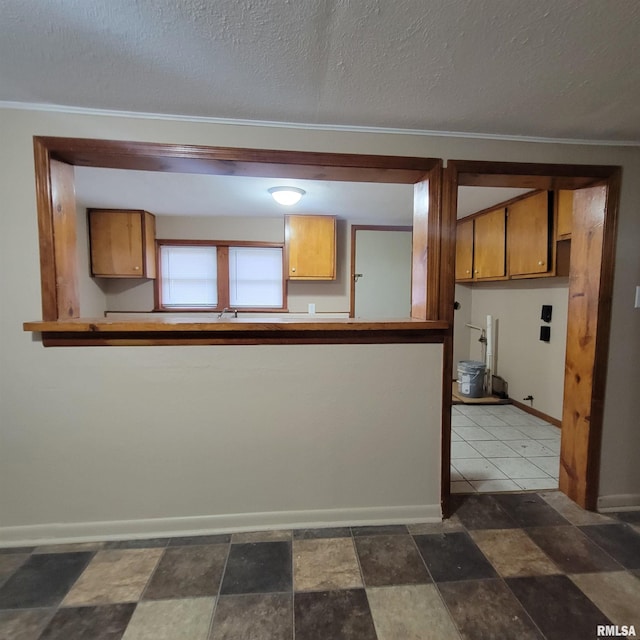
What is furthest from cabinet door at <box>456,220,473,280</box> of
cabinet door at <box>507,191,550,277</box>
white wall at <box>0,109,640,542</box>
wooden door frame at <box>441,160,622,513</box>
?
white wall at <box>0,109,640,542</box>

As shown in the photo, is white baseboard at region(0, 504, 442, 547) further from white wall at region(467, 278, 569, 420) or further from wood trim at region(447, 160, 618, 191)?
white wall at region(467, 278, 569, 420)

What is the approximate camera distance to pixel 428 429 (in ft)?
5.90

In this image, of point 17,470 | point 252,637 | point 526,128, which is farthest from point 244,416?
point 526,128

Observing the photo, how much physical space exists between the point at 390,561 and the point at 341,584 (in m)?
0.27

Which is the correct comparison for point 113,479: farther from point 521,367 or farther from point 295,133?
point 521,367

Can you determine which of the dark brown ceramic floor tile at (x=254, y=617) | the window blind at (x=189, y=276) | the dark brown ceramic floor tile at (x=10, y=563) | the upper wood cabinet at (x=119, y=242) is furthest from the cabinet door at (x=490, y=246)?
the dark brown ceramic floor tile at (x=10, y=563)

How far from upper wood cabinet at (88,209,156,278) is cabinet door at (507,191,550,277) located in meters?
3.71

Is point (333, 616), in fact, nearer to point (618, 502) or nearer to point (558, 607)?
point (558, 607)

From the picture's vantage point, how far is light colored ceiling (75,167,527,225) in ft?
8.13

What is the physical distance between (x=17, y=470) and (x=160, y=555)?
0.83 meters

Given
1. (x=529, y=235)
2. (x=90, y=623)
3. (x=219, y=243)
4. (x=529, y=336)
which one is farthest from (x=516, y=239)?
(x=90, y=623)

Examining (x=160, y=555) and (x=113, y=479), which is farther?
(x=113, y=479)

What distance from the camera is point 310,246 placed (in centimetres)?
359

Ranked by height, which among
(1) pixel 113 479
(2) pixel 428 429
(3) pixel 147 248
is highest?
(3) pixel 147 248
